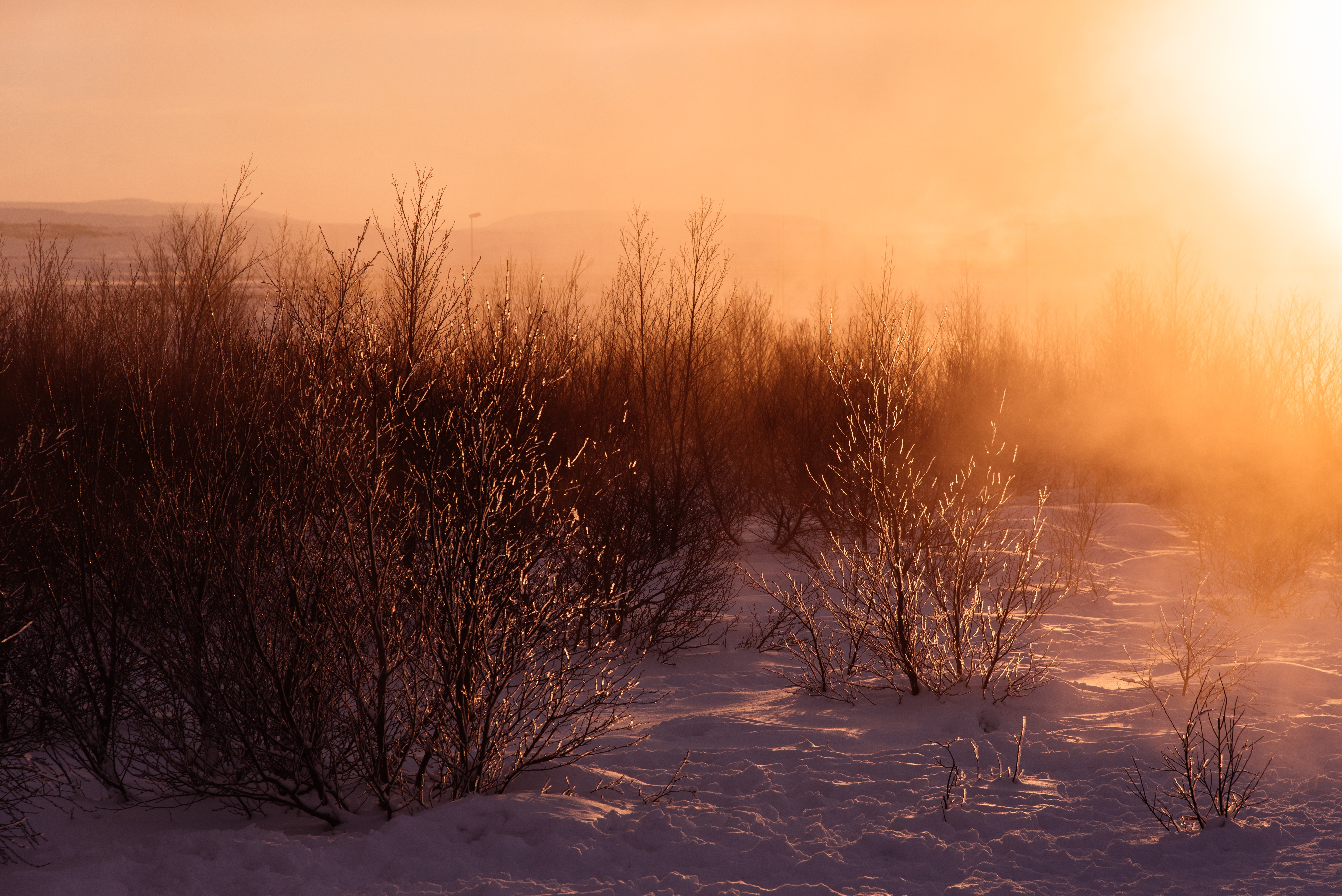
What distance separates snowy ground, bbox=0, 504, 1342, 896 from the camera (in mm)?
4445

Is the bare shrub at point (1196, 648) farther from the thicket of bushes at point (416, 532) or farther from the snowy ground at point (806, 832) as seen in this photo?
the thicket of bushes at point (416, 532)

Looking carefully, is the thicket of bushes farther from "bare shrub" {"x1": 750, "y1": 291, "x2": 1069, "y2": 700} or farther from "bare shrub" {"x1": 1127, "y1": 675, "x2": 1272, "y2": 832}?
"bare shrub" {"x1": 1127, "y1": 675, "x2": 1272, "y2": 832}

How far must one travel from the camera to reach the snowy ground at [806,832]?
4445mm

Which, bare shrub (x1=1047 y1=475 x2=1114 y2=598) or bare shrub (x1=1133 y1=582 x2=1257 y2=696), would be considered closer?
bare shrub (x1=1133 y1=582 x2=1257 y2=696)

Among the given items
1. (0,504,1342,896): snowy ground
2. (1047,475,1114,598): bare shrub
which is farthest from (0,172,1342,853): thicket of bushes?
(0,504,1342,896): snowy ground

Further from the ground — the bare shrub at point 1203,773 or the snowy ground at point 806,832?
the bare shrub at point 1203,773

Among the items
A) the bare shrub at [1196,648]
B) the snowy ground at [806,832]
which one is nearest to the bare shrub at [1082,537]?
the bare shrub at [1196,648]

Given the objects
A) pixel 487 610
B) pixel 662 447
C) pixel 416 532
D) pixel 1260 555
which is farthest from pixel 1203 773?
pixel 662 447

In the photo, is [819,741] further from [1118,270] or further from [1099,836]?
[1118,270]

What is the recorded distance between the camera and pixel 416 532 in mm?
5223

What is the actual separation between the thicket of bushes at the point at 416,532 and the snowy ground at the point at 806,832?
1.18 feet

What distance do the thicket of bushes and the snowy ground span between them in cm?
36

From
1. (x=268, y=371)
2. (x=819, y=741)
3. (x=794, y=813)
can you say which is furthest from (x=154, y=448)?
(x=819, y=741)

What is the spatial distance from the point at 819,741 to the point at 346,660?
3205 millimetres
